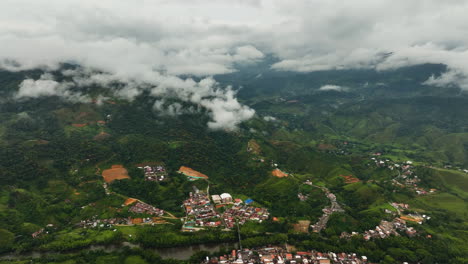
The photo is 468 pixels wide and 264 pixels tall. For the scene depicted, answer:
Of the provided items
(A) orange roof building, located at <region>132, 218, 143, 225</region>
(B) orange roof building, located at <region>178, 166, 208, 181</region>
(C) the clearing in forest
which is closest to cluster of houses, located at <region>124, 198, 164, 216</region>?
(A) orange roof building, located at <region>132, 218, 143, 225</region>

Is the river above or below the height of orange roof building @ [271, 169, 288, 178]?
below

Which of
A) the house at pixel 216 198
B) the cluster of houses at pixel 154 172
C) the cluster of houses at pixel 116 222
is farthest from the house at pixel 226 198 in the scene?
the cluster of houses at pixel 154 172

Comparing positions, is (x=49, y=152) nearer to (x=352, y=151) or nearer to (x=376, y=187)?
(x=376, y=187)

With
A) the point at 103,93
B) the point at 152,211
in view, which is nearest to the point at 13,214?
the point at 152,211

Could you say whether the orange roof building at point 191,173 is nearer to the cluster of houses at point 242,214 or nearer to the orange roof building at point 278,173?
the cluster of houses at point 242,214

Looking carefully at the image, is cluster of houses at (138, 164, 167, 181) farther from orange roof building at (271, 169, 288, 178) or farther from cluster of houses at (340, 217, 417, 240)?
cluster of houses at (340, 217, 417, 240)

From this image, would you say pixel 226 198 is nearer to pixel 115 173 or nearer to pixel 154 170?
pixel 154 170

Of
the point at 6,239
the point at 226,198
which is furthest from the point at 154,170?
the point at 6,239
